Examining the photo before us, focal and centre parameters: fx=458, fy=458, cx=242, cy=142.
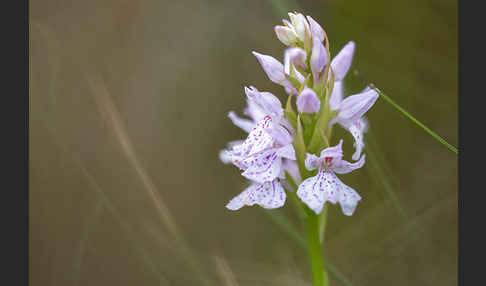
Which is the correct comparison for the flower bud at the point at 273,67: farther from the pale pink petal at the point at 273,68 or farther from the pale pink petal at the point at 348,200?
the pale pink petal at the point at 348,200

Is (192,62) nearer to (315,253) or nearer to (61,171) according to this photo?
(61,171)

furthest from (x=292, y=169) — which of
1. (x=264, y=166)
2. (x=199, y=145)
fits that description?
(x=199, y=145)

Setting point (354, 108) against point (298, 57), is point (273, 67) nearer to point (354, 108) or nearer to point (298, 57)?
point (298, 57)

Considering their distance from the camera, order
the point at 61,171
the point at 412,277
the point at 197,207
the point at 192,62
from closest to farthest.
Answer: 1. the point at 412,277
2. the point at 61,171
3. the point at 197,207
4. the point at 192,62

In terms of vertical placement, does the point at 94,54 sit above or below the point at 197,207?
above

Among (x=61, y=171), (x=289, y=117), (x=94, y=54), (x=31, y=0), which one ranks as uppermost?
(x=31, y=0)

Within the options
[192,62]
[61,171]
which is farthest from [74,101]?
[192,62]

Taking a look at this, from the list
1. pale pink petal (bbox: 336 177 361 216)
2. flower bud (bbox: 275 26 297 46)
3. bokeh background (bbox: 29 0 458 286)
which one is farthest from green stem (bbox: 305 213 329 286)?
flower bud (bbox: 275 26 297 46)
